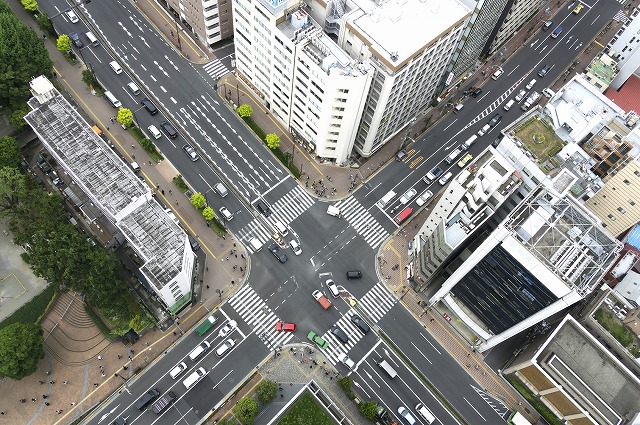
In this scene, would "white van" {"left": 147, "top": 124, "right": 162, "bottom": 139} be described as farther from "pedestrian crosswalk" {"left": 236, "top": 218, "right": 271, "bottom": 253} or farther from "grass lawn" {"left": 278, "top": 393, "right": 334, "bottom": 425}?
"grass lawn" {"left": 278, "top": 393, "right": 334, "bottom": 425}

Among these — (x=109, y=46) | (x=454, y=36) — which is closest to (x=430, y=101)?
(x=454, y=36)

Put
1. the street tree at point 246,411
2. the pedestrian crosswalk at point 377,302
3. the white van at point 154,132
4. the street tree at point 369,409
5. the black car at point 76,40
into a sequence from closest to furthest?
the street tree at point 246,411 → the street tree at point 369,409 → the pedestrian crosswalk at point 377,302 → the white van at point 154,132 → the black car at point 76,40

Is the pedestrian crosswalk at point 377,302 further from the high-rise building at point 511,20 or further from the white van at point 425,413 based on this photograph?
the high-rise building at point 511,20

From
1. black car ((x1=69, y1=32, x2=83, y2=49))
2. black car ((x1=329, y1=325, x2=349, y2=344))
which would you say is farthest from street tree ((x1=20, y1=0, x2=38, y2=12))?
black car ((x1=329, y1=325, x2=349, y2=344))

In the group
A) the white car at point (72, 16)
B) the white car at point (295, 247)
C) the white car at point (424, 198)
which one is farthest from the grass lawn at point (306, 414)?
the white car at point (72, 16)

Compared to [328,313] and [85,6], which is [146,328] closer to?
[328,313]

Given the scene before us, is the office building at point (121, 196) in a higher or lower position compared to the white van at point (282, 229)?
higher
